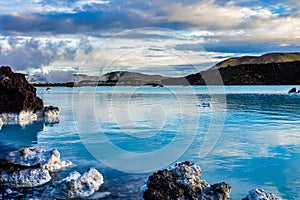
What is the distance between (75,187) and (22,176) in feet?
9.18

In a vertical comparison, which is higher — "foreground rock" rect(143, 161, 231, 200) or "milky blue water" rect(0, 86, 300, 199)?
"foreground rock" rect(143, 161, 231, 200)

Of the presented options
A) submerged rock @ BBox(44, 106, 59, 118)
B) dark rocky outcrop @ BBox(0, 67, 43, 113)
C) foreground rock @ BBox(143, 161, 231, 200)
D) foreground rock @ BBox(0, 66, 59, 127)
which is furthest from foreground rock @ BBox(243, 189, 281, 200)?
submerged rock @ BBox(44, 106, 59, 118)

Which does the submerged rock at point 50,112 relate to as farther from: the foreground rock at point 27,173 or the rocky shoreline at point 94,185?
the rocky shoreline at point 94,185

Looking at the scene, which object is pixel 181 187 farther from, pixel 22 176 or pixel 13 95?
pixel 13 95

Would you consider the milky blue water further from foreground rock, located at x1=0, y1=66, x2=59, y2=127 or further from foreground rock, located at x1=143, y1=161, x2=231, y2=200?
foreground rock, located at x1=0, y1=66, x2=59, y2=127

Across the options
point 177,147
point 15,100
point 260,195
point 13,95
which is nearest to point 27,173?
point 260,195

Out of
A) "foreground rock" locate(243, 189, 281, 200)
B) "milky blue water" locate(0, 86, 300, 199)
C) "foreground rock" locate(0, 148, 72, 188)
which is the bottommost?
"milky blue water" locate(0, 86, 300, 199)

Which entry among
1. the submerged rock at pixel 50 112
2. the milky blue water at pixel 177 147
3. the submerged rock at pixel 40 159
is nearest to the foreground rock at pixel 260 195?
the milky blue water at pixel 177 147

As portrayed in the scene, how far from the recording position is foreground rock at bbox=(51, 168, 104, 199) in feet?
43.5

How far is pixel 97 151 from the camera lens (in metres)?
22.1

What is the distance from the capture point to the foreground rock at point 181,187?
464 inches

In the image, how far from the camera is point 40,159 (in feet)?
57.8

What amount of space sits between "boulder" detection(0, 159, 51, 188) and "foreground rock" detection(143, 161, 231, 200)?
5.37 metres

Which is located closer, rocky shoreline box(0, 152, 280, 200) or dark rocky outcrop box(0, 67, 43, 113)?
rocky shoreline box(0, 152, 280, 200)
